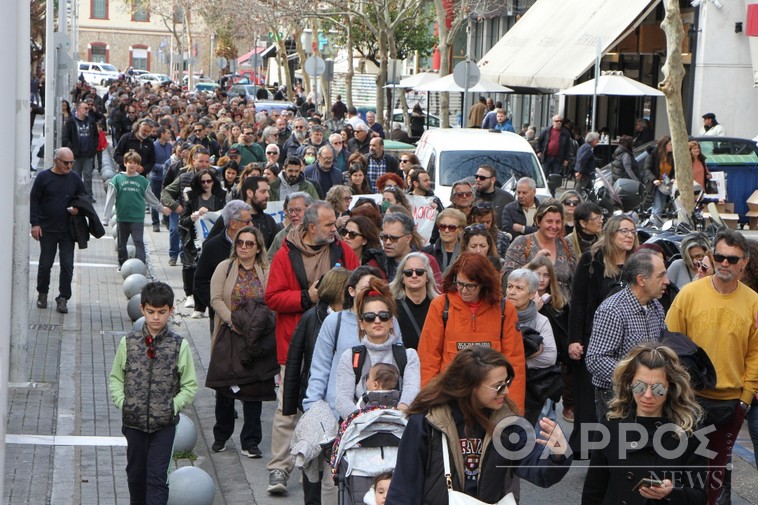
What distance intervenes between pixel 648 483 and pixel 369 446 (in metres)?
1.36

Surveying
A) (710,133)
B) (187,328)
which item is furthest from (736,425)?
(710,133)

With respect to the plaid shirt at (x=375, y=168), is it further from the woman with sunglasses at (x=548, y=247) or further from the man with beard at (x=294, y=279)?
the man with beard at (x=294, y=279)

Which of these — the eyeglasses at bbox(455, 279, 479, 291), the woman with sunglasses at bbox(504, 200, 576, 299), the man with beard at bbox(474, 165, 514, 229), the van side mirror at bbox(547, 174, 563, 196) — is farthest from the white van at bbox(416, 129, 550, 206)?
the eyeglasses at bbox(455, 279, 479, 291)

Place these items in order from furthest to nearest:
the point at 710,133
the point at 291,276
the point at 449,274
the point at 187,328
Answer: the point at 710,133
the point at 187,328
the point at 291,276
the point at 449,274

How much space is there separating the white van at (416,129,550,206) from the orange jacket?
11.0 meters

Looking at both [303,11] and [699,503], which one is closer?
[699,503]

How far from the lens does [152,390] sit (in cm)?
723

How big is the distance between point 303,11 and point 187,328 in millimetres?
26995

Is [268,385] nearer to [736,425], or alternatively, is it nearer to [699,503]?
[736,425]

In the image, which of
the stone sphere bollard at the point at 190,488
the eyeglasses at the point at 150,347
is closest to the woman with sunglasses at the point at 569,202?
the stone sphere bollard at the point at 190,488

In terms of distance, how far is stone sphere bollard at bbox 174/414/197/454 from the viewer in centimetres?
880

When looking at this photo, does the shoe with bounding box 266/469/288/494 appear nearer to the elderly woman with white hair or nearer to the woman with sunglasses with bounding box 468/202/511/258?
the elderly woman with white hair

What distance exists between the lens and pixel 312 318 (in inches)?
302

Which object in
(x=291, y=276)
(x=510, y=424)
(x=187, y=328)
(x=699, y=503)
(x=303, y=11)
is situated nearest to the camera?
(x=510, y=424)
